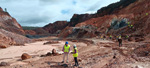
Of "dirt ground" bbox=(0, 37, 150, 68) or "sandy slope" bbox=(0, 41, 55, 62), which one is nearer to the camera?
"dirt ground" bbox=(0, 37, 150, 68)

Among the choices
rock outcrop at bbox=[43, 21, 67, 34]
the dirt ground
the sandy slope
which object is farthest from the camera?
rock outcrop at bbox=[43, 21, 67, 34]

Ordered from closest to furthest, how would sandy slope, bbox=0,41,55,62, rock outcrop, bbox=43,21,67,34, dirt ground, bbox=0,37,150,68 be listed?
1. dirt ground, bbox=0,37,150,68
2. sandy slope, bbox=0,41,55,62
3. rock outcrop, bbox=43,21,67,34

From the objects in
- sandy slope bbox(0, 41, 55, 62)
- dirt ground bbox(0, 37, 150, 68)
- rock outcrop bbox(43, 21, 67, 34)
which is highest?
rock outcrop bbox(43, 21, 67, 34)

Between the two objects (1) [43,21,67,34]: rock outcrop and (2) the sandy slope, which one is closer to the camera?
(2) the sandy slope

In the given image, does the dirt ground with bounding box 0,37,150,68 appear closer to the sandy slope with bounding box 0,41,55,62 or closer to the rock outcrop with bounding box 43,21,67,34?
the sandy slope with bounding box 0,41,55,62

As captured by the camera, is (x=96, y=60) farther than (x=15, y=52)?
No

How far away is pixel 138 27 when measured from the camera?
77.6ft

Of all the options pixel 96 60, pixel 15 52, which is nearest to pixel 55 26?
pixel 15 52

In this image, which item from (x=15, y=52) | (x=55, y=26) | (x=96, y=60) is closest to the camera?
(x=96, y=60)

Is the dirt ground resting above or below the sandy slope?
below

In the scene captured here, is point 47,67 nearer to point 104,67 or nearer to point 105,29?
point 104,67

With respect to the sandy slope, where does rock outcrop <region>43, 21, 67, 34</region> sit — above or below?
above

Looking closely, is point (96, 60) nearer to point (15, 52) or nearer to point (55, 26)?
point (15, 52)

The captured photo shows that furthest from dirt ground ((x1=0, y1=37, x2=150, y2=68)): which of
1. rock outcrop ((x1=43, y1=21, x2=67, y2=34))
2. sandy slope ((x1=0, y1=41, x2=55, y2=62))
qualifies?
rock outcrop ((x1=43, y1=21, x2=67, y2=34))
